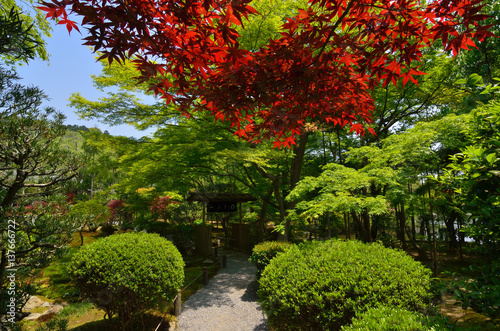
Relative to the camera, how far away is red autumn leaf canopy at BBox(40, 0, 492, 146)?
1.62m

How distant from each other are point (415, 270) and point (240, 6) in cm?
401

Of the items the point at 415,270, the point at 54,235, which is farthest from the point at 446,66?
the point at 54,235

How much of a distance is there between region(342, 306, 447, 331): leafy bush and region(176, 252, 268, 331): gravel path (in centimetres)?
361

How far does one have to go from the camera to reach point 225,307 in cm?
678

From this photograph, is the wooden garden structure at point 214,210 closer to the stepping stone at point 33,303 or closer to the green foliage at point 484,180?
the stepping stone at point 33,303

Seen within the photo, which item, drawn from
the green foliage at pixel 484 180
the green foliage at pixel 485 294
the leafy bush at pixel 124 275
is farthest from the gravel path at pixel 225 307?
the green foliage at pixel 484 180

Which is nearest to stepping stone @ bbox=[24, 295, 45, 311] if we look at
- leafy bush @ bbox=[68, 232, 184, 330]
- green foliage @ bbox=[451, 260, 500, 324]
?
leafy bush @ bbox=[68, 232, 184, 330]

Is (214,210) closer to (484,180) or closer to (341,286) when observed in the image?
(341,286)

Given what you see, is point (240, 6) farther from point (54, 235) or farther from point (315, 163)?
point (315, 163)

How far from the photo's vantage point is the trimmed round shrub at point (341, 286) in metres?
3.29

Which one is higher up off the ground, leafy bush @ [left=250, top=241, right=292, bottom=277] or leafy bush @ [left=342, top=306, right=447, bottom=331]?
leafy bush @ [left=342, top=306, right=447, bottom=331]

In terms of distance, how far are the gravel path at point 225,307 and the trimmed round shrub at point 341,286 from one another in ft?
6.76

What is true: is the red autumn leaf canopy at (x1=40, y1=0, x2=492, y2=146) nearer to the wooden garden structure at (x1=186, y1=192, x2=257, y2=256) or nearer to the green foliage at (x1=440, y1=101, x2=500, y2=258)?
the green foliage at (x1=440, y1=101, x2=500, y2=258)

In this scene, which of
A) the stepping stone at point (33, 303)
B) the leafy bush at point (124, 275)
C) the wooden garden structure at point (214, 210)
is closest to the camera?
the leafy bush at point (124, 275)
